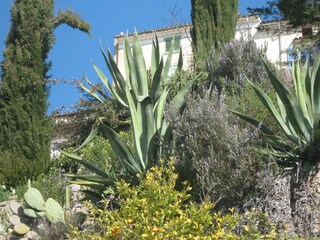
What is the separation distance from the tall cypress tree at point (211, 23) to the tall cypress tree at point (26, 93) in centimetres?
400

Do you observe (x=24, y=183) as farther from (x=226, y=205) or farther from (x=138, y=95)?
(x=226, y=205)

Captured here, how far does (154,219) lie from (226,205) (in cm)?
205

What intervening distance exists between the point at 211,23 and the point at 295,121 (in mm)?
6962

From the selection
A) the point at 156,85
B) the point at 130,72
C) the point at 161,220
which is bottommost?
the point at 161,220

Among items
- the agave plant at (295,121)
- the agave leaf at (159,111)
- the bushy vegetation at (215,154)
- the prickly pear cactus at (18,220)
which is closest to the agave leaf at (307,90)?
the agave plant at (295,121)

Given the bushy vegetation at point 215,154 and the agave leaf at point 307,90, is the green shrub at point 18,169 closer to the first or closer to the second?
the bushy vegetation at point 215,154

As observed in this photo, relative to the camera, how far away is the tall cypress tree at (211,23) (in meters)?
14.1

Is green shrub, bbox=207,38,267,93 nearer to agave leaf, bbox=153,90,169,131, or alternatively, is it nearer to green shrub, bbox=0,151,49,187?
agave leaf, bbox=153,90,169,131

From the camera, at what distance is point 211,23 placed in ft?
47.2

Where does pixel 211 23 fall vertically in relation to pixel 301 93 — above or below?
above

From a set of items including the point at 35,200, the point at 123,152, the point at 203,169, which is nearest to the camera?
the point at 203,169

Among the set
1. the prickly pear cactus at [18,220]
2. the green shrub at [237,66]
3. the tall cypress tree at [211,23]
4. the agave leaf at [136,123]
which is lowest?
the prickly pear cactus at [18,220]

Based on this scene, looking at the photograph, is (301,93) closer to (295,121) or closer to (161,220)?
(295,121)

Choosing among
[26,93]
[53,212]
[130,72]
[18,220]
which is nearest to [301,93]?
[130,72]
